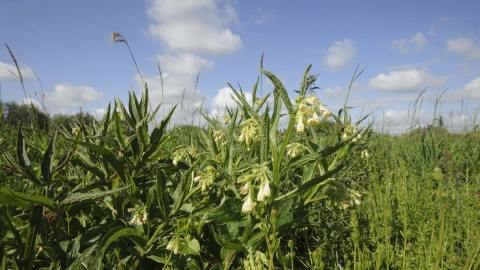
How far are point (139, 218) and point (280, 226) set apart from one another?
0.64 m

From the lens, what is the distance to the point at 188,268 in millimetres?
1566

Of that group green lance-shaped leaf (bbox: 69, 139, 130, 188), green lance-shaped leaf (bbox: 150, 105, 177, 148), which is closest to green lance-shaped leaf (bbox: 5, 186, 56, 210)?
green lance-shaped leaf (bbox: 69, 139, 130, 188)

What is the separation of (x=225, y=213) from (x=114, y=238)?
44 centimetres

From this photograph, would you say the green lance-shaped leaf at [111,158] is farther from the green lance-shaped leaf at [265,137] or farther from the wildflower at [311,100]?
the wildflower at [311,100]

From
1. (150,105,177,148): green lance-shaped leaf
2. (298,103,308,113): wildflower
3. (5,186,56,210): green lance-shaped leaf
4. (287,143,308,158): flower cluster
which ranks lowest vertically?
(5,186,56,210): green lance-shaped leaf

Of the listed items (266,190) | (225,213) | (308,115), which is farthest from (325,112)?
(225,213)

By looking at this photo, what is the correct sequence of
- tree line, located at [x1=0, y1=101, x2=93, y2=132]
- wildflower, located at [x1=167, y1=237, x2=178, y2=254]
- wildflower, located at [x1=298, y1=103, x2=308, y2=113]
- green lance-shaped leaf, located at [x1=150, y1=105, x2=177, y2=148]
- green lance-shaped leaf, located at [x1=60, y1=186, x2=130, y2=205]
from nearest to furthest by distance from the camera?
wildflower, located at [x1=298, y1=103, x2=308, y2=113] → green lance-shaped leaf, located at [x1=60, y1=186, x2=130, y2=205] → wildflower, located at [x1=167, y1=237, x2=178, y2=254] → green lance-shaped leaf, located at [x1=150, y1=105, x2=177, y2=148] → tree line, located at [x1=0, y1=101, x2=93, y2=132]

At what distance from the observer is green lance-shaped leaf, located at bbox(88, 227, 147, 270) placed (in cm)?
118

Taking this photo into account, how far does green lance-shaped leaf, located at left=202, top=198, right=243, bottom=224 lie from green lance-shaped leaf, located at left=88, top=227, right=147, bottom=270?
0.34 metres

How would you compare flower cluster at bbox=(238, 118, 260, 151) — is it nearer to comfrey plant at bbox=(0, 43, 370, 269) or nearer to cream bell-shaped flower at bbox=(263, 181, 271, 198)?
comfrey plant at bbox=(0, 43, 370, 269)

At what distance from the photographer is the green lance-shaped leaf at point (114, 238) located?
118 centimetres

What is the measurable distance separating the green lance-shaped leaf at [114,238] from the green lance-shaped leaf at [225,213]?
337 millimetres

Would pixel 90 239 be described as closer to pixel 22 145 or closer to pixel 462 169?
pixel 22 145

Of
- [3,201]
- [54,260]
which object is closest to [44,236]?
[54,260]
